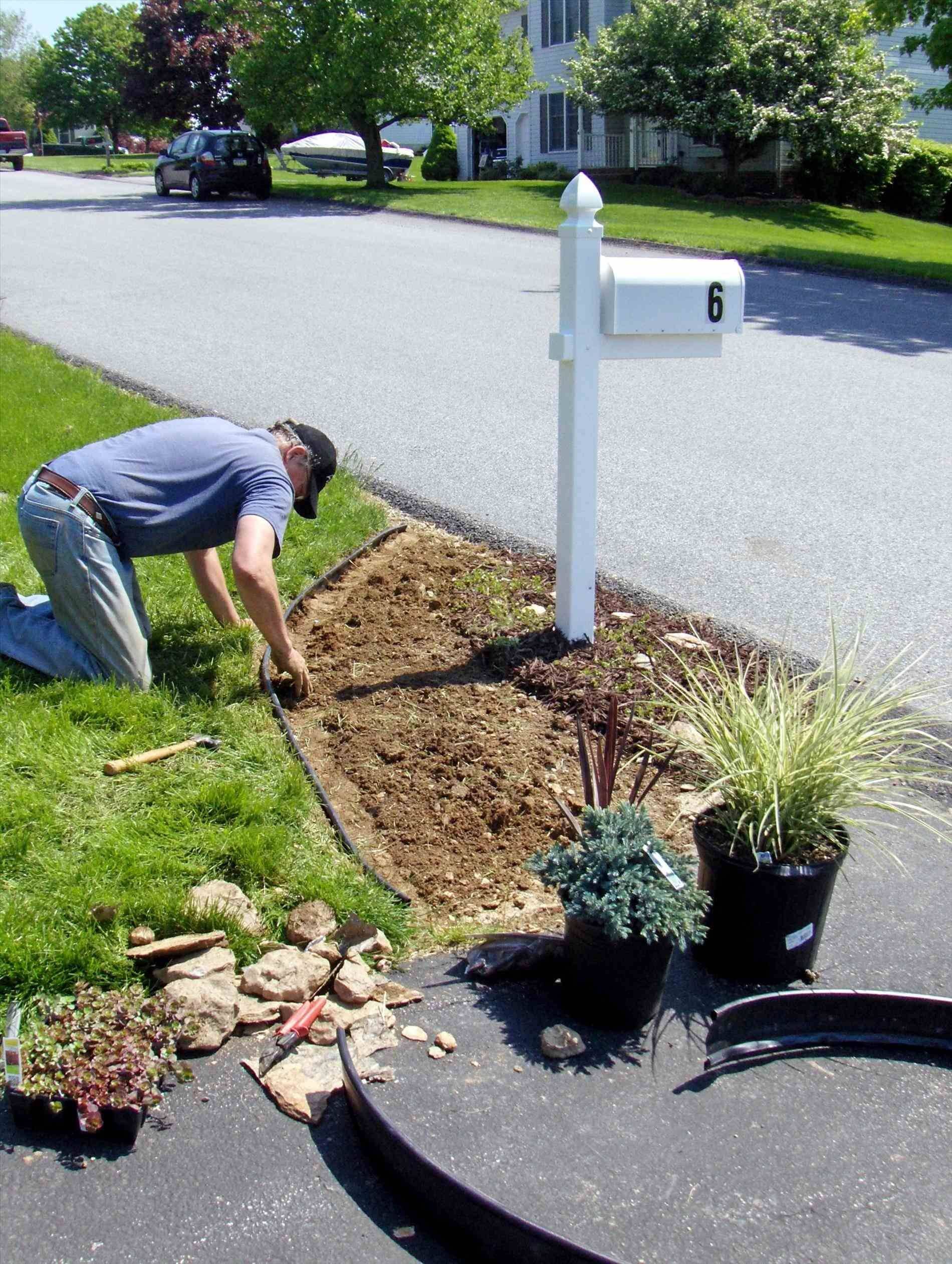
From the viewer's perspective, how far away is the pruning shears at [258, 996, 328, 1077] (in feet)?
9.08

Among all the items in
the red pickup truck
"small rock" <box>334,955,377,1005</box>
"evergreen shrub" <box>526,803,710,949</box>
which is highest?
the red pickup truck

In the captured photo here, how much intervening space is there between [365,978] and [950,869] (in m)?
1.86

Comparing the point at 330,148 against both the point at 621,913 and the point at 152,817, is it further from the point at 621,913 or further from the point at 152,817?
the point at 621,913

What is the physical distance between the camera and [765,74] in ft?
88.1

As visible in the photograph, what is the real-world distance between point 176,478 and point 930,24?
1713 centimetres

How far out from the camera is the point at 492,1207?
2.22 meters

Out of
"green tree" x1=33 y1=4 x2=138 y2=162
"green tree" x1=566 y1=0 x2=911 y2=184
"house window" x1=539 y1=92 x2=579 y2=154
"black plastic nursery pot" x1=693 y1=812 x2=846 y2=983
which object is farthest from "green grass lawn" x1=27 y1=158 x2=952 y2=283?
"green tree" x1=33 y1=4 x2=138 y2=162

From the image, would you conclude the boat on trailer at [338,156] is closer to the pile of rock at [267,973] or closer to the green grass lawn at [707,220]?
the green grass lawn at [707,220]

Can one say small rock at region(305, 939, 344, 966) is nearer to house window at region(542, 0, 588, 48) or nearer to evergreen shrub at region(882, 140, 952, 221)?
evergreen shrub at region(882, 140, 952, 221)

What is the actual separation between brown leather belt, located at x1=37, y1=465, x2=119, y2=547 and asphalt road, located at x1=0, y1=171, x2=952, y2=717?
2.49 metres

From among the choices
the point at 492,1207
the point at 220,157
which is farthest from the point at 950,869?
the point at 220,157

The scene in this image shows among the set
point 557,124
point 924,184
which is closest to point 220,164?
point 557,124

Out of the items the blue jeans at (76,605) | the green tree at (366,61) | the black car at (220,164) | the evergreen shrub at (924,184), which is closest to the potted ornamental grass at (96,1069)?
the blue jeans at (76,605)

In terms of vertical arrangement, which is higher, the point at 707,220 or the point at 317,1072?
the point at 707,220
